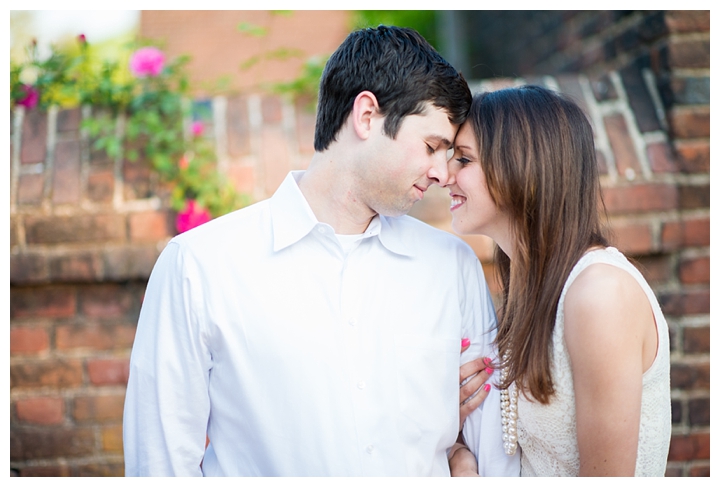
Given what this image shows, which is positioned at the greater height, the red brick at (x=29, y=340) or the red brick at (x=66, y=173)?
the red brick at (x=66, y=173)

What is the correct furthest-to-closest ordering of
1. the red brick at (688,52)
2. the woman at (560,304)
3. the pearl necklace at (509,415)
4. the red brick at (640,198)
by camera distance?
the red brick at (688,52) < the red brick at (640,198) < the pearl necklace at (509,415) < the woman at (560,304)

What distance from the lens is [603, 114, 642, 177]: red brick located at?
227 centimetres

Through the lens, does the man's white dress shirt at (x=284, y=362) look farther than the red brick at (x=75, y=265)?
No

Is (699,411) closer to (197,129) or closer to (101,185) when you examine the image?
(197,129)

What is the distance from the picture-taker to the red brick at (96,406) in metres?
2.18

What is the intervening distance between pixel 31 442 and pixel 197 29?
558 cm

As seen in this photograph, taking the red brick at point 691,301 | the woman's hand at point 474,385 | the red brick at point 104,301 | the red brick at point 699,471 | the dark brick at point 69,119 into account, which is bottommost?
the red brick at point 699,471

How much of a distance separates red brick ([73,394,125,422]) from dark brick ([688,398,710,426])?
7.03 ft

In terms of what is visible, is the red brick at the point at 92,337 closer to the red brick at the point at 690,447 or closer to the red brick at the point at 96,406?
the red brick at the point at 96,406

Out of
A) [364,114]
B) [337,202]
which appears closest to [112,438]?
[337,202]

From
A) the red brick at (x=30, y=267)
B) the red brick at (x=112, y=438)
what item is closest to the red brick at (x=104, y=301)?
the red brick at (x=30, y=267)

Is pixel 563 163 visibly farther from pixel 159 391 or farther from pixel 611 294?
pixel 159 391

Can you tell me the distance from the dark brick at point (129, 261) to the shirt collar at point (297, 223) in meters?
0.67

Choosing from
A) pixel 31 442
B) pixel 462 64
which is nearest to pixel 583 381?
pixel 31 442
